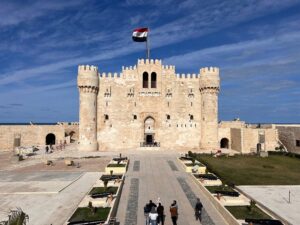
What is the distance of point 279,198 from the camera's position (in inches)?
752

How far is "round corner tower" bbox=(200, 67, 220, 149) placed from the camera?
45.0 metres

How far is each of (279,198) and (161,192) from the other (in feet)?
23.6

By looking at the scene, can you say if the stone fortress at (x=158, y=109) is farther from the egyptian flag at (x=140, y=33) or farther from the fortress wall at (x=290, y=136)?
the fortress wall at (x=290, y=136)

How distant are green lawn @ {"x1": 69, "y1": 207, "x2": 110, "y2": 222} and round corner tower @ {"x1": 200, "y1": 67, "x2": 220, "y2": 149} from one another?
3054 centimetres

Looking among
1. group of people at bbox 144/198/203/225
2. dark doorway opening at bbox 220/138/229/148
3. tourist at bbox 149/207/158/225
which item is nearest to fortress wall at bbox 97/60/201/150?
dark doorway opening at bbox 220/138/229/148

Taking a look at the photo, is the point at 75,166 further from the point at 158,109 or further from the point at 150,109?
the point at 158,109

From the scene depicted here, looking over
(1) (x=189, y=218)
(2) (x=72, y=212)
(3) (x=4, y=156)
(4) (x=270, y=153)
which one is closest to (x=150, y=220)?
(1) (x=189, y=218)

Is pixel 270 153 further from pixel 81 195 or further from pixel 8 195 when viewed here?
pixel 8 195

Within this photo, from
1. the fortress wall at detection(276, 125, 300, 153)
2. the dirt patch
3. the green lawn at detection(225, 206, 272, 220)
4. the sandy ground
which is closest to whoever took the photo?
the green lawn at detection(225, 206, 272, 220)

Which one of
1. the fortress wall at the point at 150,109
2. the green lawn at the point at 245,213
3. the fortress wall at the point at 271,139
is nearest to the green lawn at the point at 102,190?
the green lawn at the point at 245,213

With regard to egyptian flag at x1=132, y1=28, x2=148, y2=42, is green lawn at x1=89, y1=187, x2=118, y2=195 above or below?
below

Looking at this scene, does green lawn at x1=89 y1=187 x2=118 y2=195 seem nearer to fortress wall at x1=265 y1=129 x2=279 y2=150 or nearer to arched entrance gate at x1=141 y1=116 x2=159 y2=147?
arched entrance gate at x1=141 y1=116 x2=159 y2=147

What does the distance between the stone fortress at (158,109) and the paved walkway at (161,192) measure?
39.7 ft

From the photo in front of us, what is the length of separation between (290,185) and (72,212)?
15.3 metres
